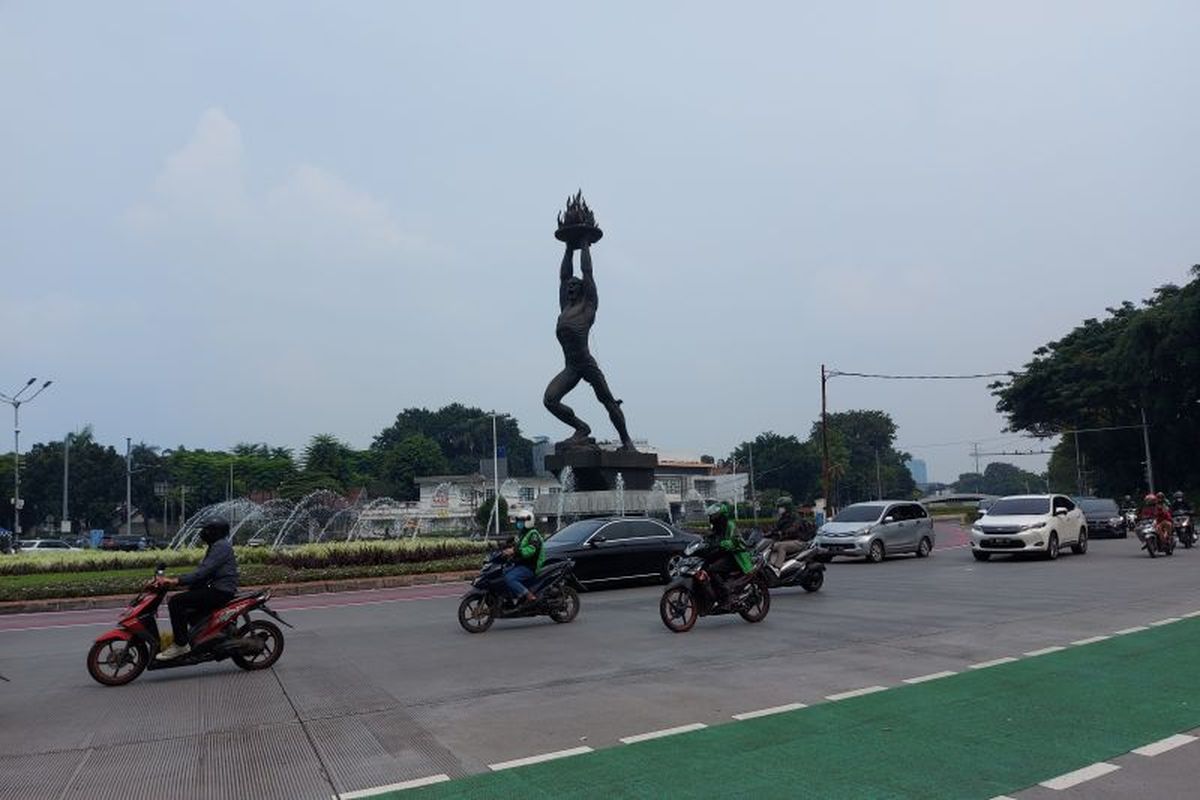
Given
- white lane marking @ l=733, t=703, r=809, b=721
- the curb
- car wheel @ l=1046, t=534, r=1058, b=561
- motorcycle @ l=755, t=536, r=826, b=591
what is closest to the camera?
white lane marking @ l=733, t=703, r=809, b=721

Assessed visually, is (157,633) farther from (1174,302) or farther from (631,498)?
(1174,302)

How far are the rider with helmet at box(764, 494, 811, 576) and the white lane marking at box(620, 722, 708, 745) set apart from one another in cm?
904

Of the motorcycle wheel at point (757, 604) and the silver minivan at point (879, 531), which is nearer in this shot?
the motorcycle wheel at point (757, 604)

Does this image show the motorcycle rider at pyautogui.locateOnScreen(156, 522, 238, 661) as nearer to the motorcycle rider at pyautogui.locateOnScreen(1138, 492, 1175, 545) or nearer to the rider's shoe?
the rider's shoe

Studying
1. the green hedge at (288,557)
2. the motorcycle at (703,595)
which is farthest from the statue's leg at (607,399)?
the motorcycle at (703,595)

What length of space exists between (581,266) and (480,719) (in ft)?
77.0

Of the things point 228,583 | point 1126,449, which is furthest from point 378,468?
point 228,583

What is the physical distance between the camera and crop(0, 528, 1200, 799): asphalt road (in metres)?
5.72

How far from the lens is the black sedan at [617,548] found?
56.9 ft

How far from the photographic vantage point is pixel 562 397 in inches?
1159

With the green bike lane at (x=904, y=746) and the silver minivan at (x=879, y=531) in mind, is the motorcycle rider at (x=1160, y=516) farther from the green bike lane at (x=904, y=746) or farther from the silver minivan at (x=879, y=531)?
the green bike lane at (x=904, y=746)

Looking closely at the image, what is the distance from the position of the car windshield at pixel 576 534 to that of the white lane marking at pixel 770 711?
1046 centimetres

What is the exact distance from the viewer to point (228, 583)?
907cm

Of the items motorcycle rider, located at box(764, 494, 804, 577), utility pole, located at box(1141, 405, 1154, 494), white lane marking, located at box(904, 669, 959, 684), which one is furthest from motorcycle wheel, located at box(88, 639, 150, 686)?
utility pole, located at box(1141, 405, 1154, 494)
